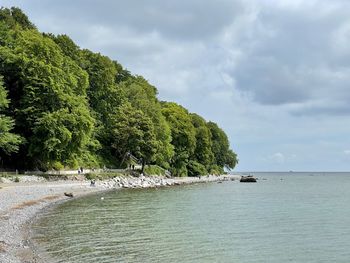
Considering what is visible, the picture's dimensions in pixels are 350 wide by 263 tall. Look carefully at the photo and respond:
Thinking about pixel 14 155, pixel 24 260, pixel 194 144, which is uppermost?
pixel 194 144

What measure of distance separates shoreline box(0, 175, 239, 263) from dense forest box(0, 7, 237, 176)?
22.3 feet

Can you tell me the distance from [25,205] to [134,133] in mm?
49161

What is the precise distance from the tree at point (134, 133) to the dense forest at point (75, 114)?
76 mm

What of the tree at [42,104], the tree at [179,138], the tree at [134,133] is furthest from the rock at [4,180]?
the tree at [179,138]

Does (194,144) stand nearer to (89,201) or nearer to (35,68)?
(35,68)

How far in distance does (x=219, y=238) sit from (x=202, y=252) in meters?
4.12

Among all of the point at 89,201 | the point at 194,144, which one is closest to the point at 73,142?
the point at 89,201

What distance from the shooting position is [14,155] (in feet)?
213

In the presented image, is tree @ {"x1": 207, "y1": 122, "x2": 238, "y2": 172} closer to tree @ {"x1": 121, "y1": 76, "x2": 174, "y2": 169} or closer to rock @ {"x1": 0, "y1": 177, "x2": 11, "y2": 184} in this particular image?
tree @ {"x1": 121, "y1": 76, "x2": 174, "y2": 169}

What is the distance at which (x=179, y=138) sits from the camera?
372 feet

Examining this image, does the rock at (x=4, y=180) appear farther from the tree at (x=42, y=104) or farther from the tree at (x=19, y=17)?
the tree at (x=19, y=17)

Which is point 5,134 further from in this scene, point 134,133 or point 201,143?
point 201,143

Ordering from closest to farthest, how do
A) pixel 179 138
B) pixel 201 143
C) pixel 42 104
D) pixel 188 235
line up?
1. pixel 188 235
2. pixel 42 104
3. pixel 179 138
4. pixel 201 143

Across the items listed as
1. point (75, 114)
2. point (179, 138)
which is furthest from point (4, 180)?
point (179, 138)
